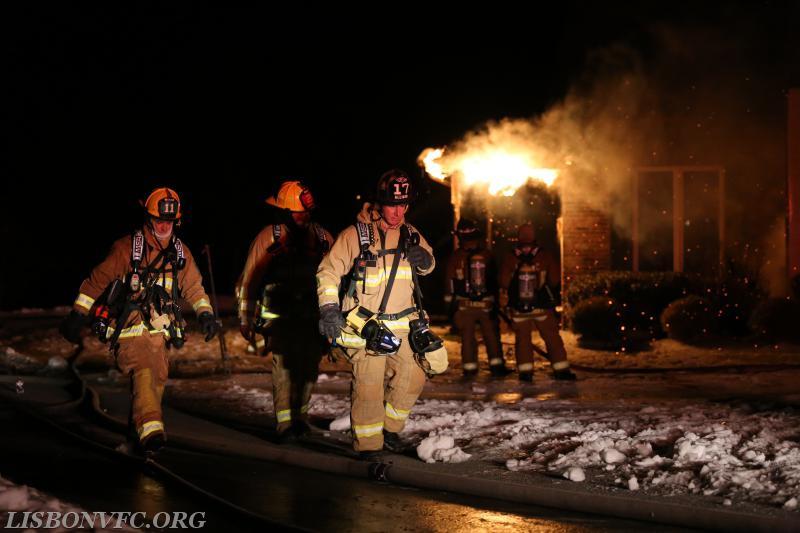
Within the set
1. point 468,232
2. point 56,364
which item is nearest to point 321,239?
point 468,232

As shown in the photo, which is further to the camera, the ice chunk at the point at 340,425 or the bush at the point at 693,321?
the bush at the point at 693,321

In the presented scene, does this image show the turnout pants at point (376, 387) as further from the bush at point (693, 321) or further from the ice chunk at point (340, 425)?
the bush at point (693, 321)

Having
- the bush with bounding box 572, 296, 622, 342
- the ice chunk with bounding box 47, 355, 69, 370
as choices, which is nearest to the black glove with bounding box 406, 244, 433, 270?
the ice chunk with bounding box 47, 355, 69, 370

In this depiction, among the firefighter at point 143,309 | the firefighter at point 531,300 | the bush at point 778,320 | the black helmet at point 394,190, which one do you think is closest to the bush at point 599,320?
the bush at point 778,320

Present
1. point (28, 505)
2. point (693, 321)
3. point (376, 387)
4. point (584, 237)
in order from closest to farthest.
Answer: point (28, 505) < point (376, 387) < point (693, 321) < point (584, 237)

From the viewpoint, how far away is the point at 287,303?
28.0ft

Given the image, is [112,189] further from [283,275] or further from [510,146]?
[283,275]

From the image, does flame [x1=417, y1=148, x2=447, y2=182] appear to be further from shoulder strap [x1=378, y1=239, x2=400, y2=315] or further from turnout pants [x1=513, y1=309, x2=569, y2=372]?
shoulder strap [x1=378, y1=239, x2=400, y2=315]

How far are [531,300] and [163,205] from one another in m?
5.51

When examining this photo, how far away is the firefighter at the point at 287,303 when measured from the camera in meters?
8.50

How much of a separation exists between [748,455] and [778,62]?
11.8 m

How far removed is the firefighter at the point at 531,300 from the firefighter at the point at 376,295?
453 cm

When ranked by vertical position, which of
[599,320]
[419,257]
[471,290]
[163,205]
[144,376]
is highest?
[163,205]

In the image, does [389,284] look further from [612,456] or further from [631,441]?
[631,441]
